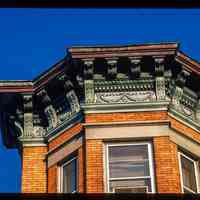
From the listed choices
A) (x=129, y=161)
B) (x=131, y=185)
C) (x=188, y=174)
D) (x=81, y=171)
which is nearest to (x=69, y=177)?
(x=81, y=171)

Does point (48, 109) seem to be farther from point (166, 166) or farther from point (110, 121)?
point (166, 166)

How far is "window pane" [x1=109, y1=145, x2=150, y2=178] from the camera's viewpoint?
14242mm

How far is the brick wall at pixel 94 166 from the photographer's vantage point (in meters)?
14.0

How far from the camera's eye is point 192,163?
49.8 ft

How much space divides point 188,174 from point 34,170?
3.50 meters

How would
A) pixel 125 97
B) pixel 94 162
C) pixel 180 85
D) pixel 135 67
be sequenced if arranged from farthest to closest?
Answer: 1. pixel 180 85
2. pixel 135 67
3. pixel 125 97
4. pixel 94 162

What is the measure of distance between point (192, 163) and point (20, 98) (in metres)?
4.54

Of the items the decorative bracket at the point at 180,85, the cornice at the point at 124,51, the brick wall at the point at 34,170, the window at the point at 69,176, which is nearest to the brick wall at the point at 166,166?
the decorative bracket at the point at 180,85

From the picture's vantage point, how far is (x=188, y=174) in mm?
14953

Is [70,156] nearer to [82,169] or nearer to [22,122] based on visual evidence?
[82,169]

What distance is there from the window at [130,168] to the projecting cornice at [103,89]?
1.14m
